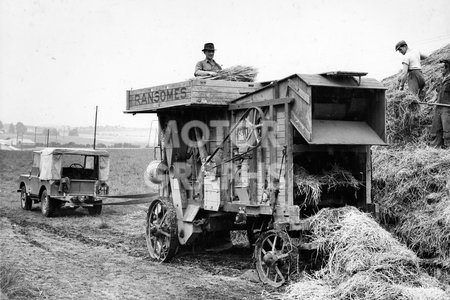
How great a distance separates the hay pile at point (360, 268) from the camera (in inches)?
260

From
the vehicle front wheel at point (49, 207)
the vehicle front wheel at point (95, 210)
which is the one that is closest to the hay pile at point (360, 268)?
the vehicle front wheel at point (95, 210)

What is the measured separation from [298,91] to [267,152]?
1.21m

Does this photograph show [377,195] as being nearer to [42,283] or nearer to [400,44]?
[400,44]

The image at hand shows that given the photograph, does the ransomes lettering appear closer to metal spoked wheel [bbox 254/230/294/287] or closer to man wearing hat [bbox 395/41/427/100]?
metal spoked wheel [bbox 254/230/294/287]

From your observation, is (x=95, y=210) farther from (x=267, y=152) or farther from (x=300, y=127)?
(x=300, y=127)

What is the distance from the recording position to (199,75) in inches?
430

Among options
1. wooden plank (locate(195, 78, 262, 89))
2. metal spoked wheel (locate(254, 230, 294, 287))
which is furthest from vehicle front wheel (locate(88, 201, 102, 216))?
metal spoked wheel (locate(254, 230, 294, 287))

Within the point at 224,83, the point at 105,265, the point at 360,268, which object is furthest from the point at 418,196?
the point at 105,265

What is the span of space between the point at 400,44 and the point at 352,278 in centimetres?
625

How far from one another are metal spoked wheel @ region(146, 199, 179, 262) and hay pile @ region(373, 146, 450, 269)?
3.91 m

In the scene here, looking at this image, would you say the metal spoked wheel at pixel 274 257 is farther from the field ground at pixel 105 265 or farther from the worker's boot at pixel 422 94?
the worker's boot at pixel 422 94

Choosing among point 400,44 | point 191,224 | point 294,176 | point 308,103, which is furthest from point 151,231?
point 400,44

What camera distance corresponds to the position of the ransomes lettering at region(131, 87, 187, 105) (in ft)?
32.5

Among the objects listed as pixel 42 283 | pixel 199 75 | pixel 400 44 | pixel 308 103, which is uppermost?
pixel 400 44
